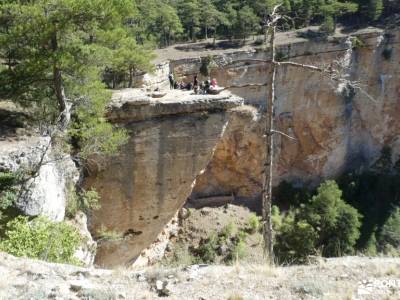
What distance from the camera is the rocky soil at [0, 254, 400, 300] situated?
6.44 m

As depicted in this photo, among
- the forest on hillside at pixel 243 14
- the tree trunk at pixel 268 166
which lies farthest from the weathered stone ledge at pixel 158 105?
the forest on hillside at pixel 243 14

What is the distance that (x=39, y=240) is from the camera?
9.41 m

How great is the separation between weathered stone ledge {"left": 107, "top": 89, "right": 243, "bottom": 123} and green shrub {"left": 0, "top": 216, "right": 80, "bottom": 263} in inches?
272

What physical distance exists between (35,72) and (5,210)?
13.5ft

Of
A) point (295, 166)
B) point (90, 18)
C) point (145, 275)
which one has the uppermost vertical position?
point (90, 18)

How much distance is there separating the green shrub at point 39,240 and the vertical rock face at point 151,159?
6.54 meters

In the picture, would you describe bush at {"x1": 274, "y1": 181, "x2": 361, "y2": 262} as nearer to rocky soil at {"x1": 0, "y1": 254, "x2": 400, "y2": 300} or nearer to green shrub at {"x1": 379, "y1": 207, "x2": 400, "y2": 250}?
green shrub at {"x1": 379, "y1": 207, "x2": 400, "y2": 250}

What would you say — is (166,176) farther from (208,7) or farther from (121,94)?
(208,7)

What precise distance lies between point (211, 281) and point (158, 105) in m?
10.5

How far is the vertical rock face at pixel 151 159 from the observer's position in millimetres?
16641

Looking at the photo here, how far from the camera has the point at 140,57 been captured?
19.5m

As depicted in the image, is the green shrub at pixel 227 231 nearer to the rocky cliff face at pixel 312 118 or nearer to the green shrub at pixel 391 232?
the rocky cliff face at pixel 312 118

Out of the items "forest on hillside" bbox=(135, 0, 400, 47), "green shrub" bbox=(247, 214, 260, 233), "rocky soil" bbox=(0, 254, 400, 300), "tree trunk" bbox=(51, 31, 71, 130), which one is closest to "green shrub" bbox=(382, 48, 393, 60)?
Result: "forest on hillside" bbox=(135, 0, 400, 47)

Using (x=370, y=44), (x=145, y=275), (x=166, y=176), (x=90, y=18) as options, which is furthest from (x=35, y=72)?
Result: (x=370, y=44)
